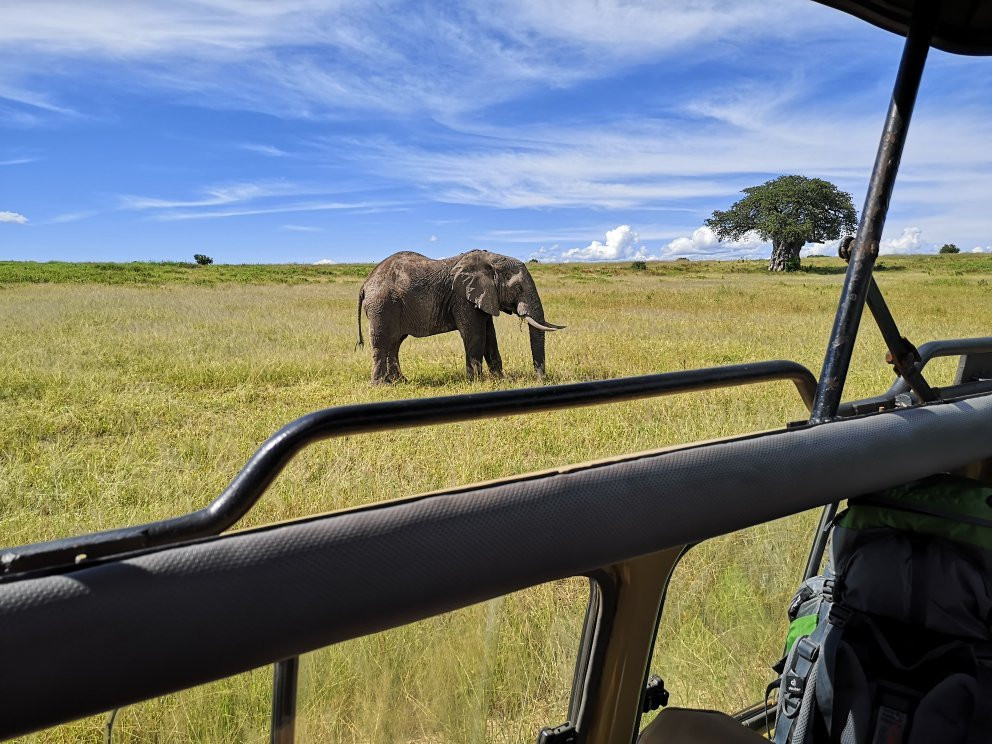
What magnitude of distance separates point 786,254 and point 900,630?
42959mm

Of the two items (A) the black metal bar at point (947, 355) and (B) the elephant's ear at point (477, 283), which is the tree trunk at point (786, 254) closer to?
(B) the elephant's ear at point (477, 283)

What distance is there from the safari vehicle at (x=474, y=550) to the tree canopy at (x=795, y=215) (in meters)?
41.6

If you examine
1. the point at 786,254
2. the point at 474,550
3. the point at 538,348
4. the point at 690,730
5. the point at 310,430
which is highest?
the point at 786,254

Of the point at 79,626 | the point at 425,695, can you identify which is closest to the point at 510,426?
the point at 425,695

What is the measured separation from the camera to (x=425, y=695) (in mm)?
887

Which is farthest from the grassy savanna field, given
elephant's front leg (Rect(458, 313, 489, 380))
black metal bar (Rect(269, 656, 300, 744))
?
elephant's front leg (Rect(458, 313, 489, 380))

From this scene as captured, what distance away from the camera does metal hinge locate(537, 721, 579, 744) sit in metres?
1.00

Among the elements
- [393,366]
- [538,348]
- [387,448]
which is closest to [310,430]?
[387,448]

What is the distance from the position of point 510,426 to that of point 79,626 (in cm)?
492

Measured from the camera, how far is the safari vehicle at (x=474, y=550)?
534 millimetres

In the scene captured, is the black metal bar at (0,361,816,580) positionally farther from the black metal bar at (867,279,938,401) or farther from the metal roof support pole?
the black metal bar at (867,279,938,401)

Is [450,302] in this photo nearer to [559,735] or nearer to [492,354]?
[492,354]

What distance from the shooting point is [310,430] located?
29.5 inches

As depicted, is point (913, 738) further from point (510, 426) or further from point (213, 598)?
point (510, 426)
